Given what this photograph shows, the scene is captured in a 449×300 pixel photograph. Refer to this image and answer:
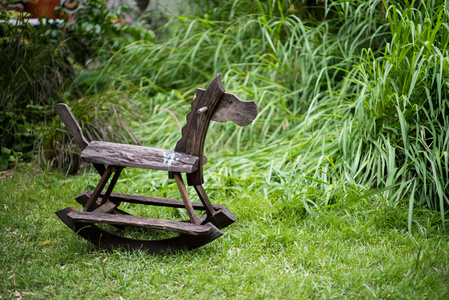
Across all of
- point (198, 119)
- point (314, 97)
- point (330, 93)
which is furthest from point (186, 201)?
point (330, 93)

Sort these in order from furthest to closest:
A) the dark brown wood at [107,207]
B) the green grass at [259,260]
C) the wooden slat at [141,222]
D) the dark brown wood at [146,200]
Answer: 1. the dark brown wood at [146,200]
2. the dark brown wood at [107,207]
3. the wooden slat at [141,222]
4. the green grass at [259,260]

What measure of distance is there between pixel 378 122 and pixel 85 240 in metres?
2.49

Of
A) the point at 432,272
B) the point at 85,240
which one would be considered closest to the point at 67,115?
the point at 85,240

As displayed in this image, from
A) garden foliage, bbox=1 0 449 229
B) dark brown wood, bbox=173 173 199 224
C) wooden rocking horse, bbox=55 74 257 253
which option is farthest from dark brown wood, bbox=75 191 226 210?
garden foliage, bbox=1 0 449 229

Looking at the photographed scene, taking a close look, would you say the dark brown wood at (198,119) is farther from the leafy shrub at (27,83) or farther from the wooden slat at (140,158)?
the leafy shrub at (27,83)

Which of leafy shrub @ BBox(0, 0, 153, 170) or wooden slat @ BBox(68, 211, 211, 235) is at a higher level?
leafy shrub @ BBox(0, 0, 153, 170)

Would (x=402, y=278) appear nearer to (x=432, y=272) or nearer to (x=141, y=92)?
(x=432, y=272)

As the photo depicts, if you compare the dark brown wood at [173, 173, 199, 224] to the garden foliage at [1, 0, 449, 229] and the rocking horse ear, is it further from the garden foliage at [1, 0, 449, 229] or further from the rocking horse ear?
the garden foliage at [1, 0, 449, 229]

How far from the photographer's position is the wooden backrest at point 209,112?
2.48 m

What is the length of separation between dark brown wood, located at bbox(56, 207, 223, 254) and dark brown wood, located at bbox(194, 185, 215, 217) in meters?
0.25

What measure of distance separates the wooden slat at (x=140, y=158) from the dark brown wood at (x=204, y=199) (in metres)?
0.19

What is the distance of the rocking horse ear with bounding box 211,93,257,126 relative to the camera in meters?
2.47

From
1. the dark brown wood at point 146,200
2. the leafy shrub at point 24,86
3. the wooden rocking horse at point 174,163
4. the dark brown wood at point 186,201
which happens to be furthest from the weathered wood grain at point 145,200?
the leafy shrub at point 24,86

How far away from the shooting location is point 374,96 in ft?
10.8
